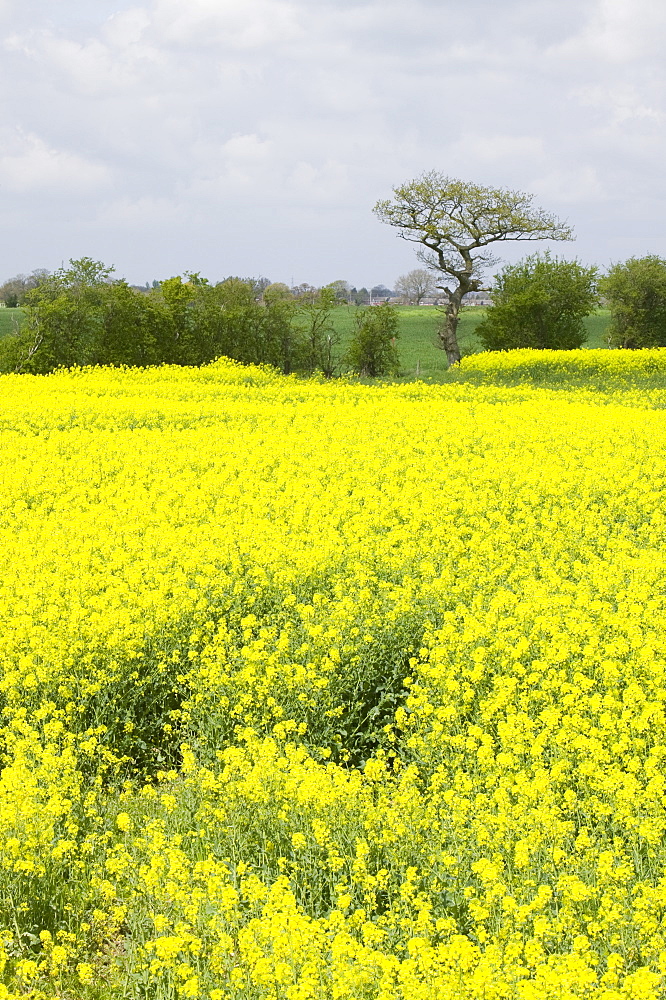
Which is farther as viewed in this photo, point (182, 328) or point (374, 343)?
point (374, 343)

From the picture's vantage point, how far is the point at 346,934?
3.58 meters

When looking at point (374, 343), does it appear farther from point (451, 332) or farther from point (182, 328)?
point (182, 328)

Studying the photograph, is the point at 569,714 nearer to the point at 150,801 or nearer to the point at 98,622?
the point at 150,801

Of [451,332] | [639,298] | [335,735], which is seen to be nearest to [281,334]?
[451,332]

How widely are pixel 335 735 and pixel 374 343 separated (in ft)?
96.0

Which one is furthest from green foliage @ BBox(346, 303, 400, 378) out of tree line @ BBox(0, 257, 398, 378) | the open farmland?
the open farmland

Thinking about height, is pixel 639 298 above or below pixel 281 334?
above

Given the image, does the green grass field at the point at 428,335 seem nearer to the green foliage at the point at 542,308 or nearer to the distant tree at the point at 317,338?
the green foliage at the point at 542,308

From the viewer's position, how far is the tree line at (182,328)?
1156 inches

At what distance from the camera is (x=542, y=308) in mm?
39594

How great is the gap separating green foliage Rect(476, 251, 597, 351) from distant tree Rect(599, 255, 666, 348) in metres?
2.08

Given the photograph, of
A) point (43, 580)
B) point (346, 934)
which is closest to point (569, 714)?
point (346, 934)

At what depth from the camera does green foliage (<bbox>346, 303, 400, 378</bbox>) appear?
3384 centimetres

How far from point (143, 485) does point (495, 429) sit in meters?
6.41
